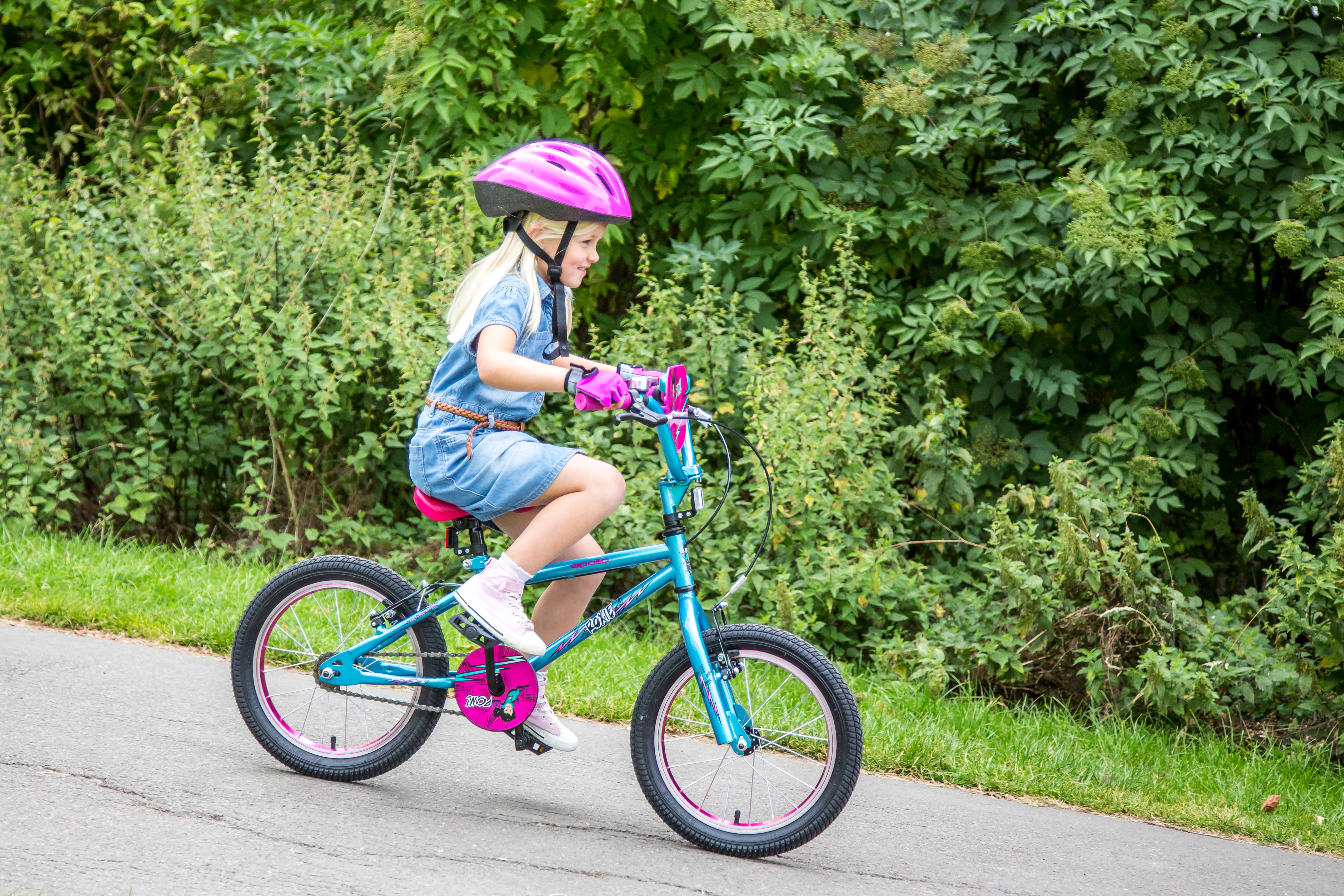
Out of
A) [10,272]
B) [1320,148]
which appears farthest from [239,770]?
[1320,148]

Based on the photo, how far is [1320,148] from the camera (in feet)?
19.5

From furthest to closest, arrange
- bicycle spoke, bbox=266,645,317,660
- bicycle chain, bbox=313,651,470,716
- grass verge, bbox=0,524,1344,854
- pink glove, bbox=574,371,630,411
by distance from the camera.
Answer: grass verge, bbox=0,524,1344,854 → bicycle spoke, bbox=266,645,317,660 → bicycle chain, bbox=313,651,470,716 → pink glove, bbox=574,371,630,411

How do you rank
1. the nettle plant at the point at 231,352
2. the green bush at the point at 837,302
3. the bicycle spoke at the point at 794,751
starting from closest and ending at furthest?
the bicycle spoke at the point at 794,751
the green bush at the point at 837,302
the nettle plant at the point at 231,352

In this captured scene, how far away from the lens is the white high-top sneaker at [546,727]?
3.73 meters

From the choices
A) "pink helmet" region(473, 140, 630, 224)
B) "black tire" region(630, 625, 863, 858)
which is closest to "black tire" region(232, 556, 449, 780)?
"black tire" region(630, 625, 863, 858)

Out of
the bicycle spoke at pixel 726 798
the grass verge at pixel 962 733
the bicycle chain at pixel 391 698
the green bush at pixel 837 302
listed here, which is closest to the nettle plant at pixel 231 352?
the green bush at pixel 837 302

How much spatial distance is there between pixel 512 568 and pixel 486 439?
0.40 metres

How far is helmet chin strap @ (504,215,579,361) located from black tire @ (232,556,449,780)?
910 millimetres

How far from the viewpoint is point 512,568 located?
3.48 meters

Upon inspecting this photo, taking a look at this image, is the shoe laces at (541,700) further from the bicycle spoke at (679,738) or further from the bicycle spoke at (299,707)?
the bicycle spoke at (299,707)

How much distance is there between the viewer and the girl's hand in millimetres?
3182

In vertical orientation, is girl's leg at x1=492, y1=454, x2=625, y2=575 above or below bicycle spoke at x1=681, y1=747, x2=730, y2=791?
above

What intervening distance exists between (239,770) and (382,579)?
2.58ft

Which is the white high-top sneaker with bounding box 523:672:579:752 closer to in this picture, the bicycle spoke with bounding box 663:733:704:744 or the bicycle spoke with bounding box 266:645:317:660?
the bicycle spoke with bounding box 663:733:704:744
